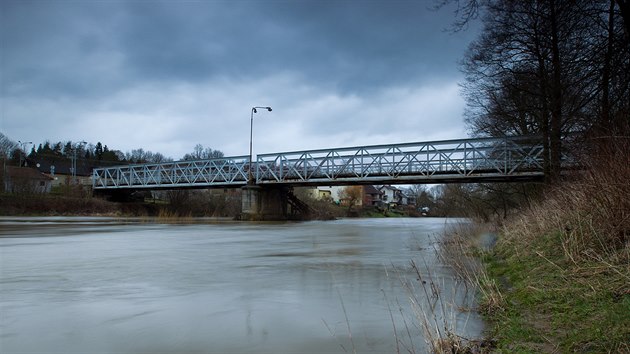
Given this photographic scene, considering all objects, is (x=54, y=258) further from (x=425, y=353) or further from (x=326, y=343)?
(x=425, y=353)

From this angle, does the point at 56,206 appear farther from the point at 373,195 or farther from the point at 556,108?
the point at 373,195

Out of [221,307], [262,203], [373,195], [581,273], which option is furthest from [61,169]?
[581,273]

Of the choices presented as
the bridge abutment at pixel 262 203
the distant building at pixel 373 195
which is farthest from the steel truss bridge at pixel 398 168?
the distant building at pixel 373 195

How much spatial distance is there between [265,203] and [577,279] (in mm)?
45788

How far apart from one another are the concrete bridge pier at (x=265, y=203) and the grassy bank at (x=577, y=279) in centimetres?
4016

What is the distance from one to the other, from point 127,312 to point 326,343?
2.28m

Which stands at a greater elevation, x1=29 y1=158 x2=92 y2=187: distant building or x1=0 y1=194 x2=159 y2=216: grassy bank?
x1=29 y1=158 x2=92 y2=187: distant building

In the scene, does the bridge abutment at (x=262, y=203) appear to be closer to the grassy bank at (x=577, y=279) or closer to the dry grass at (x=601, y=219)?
the grassy bank at (x=577, y=279)

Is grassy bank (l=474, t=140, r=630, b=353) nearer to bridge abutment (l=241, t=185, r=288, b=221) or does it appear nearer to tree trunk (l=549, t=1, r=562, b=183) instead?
tree trunk (l=549, t=1, r=562, b=183)

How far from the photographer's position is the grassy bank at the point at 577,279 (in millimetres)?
3476

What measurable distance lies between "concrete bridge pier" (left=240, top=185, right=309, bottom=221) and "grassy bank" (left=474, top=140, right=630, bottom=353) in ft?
132

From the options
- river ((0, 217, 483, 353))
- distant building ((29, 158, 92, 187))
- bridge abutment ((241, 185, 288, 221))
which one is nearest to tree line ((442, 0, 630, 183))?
river ((0, 217, 483, 353))

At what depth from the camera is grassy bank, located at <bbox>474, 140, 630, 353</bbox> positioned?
3476 mm

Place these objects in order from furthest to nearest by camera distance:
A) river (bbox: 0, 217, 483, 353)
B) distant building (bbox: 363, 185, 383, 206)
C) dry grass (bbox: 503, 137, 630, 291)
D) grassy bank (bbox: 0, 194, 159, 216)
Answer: distant building (bbox: 363, 185, 383, 206) → grassy bank (bbox: 0, 194, 159, 216) → dry grass (bbox: 503, 137, 630, 291) → river (bbox: 0, 217, 483, 353)
